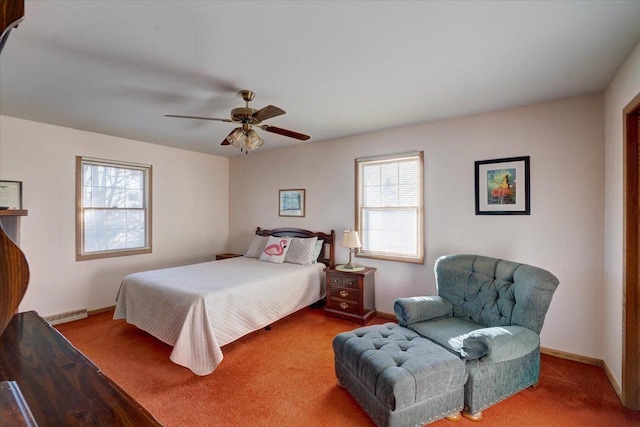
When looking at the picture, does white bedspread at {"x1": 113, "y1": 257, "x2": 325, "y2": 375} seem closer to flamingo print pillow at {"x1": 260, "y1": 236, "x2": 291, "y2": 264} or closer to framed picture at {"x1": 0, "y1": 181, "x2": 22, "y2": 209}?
flamingo print pillow at {"x1": 260, "y1": 236, "x2": 291, "y2": 264}

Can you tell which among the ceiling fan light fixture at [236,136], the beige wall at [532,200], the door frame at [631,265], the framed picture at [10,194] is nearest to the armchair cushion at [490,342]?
the door frame at [631,265]

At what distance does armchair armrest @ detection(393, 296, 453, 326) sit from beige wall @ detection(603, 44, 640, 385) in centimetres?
120

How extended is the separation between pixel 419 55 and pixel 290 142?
9.03 ft

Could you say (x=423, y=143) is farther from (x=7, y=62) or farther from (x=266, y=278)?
(x=7, y=62)

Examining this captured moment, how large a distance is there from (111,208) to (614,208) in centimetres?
560

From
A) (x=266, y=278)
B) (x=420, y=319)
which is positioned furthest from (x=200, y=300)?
(x=420, y=319)

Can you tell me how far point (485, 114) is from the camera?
10.6ft

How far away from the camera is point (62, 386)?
0.74 metres

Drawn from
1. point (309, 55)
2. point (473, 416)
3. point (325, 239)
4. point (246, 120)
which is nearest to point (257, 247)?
point (325, 239)

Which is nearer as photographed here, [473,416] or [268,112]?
[473,416]

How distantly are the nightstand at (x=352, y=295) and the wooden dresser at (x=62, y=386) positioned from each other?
3035mm

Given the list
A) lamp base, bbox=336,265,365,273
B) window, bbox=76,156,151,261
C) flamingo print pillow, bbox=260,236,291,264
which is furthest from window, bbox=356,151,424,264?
window, bbox=76,156,151,261

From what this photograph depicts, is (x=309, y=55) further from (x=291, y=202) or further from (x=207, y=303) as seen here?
(x=291, y=202)

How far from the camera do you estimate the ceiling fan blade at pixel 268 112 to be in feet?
7.77
